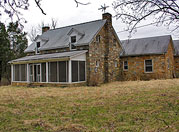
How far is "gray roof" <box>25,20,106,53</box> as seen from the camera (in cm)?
1861

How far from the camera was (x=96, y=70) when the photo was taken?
61.2ft

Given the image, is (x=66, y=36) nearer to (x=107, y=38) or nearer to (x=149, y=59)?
(x=107, y=38)

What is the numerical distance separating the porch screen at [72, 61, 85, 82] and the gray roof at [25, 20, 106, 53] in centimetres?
200

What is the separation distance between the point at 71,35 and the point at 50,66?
3877mm

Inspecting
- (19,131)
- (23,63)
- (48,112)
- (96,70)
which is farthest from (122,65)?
(19,131)

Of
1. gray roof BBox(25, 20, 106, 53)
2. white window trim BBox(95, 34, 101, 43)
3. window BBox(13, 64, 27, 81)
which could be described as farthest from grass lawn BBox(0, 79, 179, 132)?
window BBox(13, 64, 27, 81)

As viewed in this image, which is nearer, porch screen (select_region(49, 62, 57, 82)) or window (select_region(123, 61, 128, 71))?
porch screen (select_region(49, 62, 57, 82))

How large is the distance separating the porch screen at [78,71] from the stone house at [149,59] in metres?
6.35

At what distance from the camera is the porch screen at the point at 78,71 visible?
16.7 metres

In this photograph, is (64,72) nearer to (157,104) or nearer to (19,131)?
(157,104)

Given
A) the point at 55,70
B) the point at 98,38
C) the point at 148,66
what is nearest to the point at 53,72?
the point at 55,70

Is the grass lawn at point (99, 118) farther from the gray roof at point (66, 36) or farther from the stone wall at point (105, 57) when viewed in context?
the gray roof at point (66, 36)

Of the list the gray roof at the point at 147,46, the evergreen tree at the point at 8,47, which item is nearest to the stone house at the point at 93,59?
the gray roof at the point at 147,46

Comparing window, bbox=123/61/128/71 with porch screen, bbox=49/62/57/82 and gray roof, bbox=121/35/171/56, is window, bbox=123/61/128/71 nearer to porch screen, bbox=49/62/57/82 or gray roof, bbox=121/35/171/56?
gray roof, bbox=121/35/171/56
